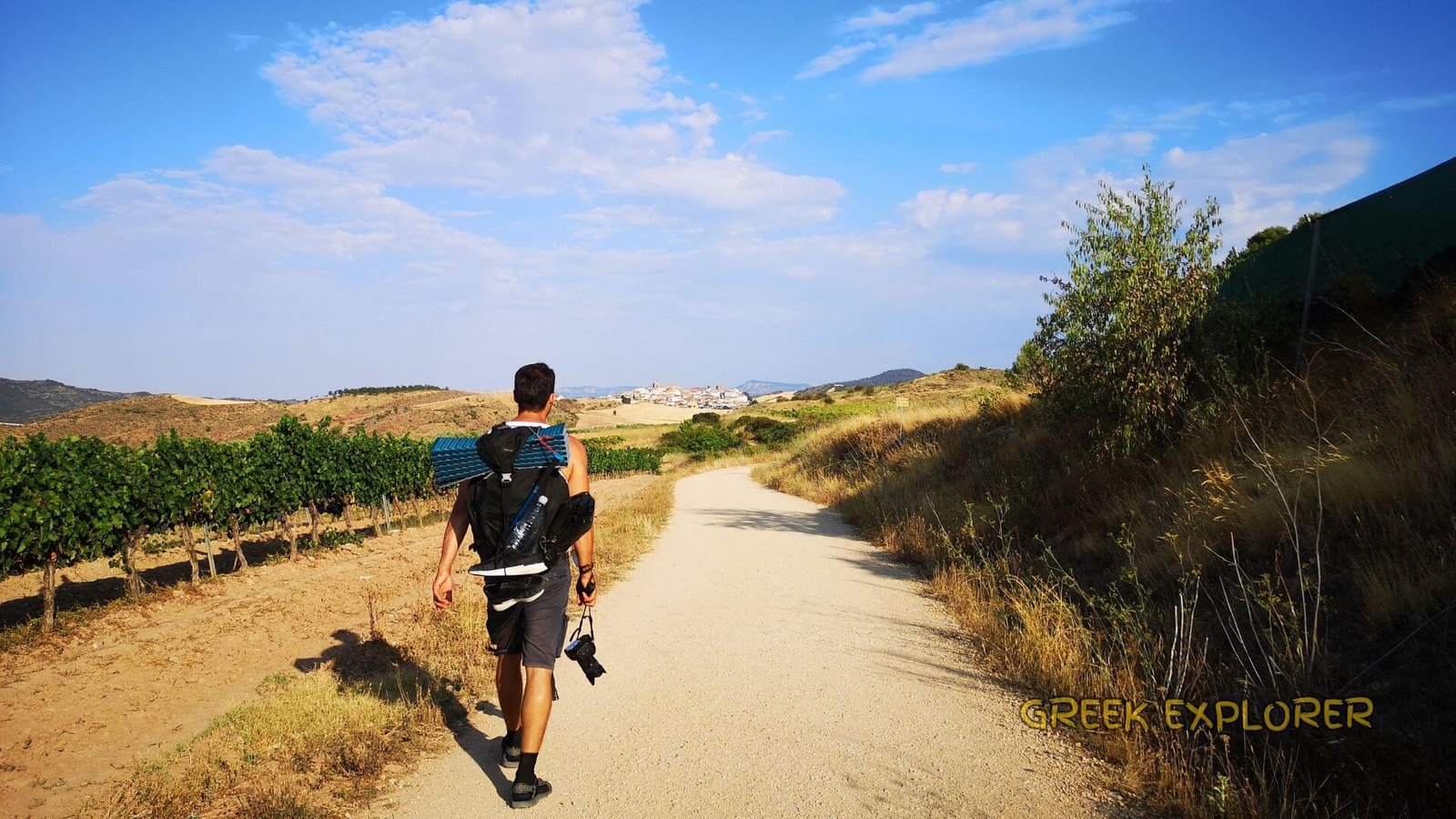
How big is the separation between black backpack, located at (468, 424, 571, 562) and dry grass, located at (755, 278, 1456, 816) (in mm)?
3246

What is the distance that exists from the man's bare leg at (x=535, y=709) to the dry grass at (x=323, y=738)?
0.92m

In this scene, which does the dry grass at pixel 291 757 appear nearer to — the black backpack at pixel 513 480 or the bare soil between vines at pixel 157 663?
the bare soil between vines at pixel 157 663

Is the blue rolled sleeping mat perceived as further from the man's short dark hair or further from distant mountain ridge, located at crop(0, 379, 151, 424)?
distant mountain ridge, located at crop(0, 379, 151, 424)

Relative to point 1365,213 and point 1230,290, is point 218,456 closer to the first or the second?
point 1230,290

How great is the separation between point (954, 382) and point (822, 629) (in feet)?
191

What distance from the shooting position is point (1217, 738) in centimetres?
386

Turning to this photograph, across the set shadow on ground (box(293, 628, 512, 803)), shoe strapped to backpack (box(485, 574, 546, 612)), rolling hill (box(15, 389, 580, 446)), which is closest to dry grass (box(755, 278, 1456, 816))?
shoe strapped to backpack (box(485, 574, 546, 612))

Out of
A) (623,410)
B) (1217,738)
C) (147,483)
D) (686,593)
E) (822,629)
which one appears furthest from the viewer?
(623,410)

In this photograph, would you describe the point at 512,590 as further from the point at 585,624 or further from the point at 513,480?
the point at 585,624

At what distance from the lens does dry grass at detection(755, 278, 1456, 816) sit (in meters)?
3.40

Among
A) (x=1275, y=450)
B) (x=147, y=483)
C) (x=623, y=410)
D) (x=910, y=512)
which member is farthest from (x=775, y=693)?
(x=623, y=410)

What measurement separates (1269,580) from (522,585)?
4.35 meters

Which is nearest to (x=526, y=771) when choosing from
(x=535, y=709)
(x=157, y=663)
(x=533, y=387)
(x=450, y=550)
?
(x=535, y=709)

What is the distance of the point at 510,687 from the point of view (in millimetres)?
3957
